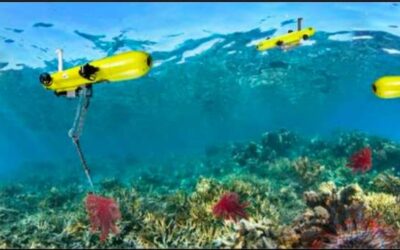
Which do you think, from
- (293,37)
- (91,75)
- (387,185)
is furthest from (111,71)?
(387,185)

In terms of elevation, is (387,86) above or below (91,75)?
below

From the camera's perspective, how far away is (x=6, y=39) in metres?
23.7

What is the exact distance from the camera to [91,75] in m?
6.73

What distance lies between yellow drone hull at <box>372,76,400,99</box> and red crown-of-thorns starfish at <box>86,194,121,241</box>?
205 inches

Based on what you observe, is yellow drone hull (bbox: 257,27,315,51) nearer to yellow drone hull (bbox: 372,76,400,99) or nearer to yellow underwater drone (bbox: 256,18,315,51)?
yellow underwater drone (bbox: 256,18,315,51)

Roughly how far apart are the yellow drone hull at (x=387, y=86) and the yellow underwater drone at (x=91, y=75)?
4.08 meters

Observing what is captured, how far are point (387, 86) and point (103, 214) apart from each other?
5.57m

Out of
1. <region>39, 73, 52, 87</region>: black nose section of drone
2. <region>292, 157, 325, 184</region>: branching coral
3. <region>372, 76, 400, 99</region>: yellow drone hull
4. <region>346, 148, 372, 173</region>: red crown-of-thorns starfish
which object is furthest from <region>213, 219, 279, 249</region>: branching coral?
<region>292, 157, 325, 184</region>: branching coral

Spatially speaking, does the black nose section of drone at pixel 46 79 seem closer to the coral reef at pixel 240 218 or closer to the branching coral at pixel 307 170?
the coral reef at pixel 240 218

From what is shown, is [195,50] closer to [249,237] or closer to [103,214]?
[103,214]

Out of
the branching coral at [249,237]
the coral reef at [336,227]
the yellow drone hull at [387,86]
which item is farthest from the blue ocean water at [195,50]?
the branching coral at [249,237]

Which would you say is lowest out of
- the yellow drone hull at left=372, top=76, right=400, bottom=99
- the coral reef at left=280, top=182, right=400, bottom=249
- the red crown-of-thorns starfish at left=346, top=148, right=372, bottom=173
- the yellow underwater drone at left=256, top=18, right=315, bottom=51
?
the red crown-of-thorns starfish at left=346, top=148, right=372, bottom=173

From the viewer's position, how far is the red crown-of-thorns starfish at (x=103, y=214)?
8.27 metres

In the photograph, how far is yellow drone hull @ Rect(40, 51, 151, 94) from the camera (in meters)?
6.30
